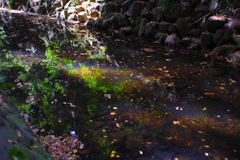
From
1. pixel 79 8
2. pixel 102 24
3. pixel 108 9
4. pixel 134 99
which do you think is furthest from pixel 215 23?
pixel 79 8

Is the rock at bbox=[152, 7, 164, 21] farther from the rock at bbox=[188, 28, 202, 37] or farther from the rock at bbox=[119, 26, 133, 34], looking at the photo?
the rock at bbox=[188, 28, 202, 37]

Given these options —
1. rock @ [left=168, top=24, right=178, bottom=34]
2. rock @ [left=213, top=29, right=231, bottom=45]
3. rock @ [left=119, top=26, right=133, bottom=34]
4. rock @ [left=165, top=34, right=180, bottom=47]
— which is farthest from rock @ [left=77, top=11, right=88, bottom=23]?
rock @ [left=213, top=29, right=231, bottom=45]

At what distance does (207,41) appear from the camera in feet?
28.6

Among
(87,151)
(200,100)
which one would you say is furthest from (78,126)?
(200,100)

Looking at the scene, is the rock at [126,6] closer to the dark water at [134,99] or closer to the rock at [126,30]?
the rock at [126,30]

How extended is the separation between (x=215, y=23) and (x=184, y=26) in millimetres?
1568

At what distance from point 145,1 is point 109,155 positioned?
37.7ft

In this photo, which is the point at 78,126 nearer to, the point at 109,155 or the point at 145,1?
the point at 109,155

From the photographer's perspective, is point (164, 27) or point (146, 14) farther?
point (146, 14)

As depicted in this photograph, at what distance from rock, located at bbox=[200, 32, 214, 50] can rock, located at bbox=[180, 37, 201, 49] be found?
24 cm

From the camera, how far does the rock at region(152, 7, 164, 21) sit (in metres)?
11.1

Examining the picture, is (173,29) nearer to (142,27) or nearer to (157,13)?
(157,13)

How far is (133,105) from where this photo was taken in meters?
4.46

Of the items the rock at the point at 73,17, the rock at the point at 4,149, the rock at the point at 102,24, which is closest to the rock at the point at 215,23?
the rock at the point at 102,24
